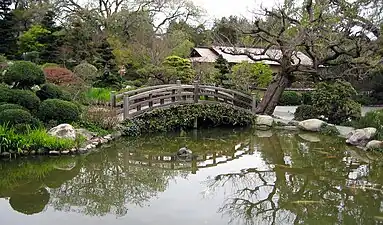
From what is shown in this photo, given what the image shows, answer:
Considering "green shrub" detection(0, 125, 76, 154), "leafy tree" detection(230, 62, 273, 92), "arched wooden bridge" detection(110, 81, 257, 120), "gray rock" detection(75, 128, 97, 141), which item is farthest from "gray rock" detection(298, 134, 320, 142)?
"green shrub" detection(0, 125, 76, 154)

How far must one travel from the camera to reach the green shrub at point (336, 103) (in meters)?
12.3

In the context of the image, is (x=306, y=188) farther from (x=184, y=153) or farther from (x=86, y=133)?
(x=86, y=133)

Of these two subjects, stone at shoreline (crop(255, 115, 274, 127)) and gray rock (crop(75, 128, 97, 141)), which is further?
stone at shoreline (crop(255, 115, 274, 127))

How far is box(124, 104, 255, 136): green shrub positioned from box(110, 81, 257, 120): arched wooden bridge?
16cm

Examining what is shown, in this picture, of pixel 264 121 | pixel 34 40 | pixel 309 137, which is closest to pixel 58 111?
pixel 264 121

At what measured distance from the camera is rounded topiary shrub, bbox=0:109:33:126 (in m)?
7.98

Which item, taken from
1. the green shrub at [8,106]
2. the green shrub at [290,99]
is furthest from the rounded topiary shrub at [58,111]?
the green shrub at [290,99]

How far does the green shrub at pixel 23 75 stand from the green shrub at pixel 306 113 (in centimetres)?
786

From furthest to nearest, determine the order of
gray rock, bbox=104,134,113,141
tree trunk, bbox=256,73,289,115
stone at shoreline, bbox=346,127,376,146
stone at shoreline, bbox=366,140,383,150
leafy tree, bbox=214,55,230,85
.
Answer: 1. leafy tree, bbox=214,55,230,85
2. tree trunk, bbox=256,73,289,115
3. stone at shoreline, bbox=346,127,376,146
4. gray rock, bbox=104,134,113,141
5. stone at shoreline, bbox=366,140,383,150

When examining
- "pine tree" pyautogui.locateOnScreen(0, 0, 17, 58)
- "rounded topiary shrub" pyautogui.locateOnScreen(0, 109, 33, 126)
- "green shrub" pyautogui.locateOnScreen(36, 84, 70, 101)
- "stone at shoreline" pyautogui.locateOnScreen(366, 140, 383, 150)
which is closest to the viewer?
"rounded topiary shrub" pyautogui.locateOnScreen(0, 109, 33, 126)

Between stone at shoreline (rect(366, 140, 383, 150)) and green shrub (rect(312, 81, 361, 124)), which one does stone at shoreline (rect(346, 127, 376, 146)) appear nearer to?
stone at shoreline (rect(366, 140, 383, 150))

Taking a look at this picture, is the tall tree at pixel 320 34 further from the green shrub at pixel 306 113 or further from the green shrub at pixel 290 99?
the green shrub at pixel 290 99

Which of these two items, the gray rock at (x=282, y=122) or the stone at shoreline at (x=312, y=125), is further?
the gray rock at (x=282, y=122)

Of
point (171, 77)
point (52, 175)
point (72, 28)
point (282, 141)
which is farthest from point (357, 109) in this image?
point (72, 28)
